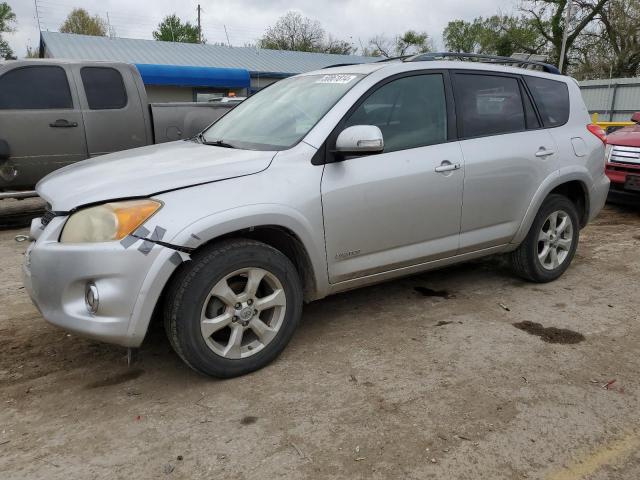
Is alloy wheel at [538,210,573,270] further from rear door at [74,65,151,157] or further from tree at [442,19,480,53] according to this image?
tree at [442,19,480,53]

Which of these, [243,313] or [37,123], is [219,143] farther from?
[37,123]

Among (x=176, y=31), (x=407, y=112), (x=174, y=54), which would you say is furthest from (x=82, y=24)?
(x=407, y=112)

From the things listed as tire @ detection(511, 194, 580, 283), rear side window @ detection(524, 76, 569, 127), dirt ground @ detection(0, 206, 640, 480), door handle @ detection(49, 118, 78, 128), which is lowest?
dirt ground @ detection(0, 206, 640, 480)

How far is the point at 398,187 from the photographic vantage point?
3.48 metres

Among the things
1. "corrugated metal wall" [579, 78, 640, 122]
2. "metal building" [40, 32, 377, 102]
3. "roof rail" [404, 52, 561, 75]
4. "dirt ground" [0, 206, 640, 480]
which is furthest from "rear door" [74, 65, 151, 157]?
"corrugated metal wall" [579, 78, 640, 122]

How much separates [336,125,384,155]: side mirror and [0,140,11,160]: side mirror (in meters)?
5.03

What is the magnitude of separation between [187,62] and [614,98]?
17356mm

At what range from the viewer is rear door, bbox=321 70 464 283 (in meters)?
3.31

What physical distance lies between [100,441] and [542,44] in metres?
46.0

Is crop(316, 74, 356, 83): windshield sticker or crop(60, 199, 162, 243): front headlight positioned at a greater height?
crop(316, 74, 356, 83): windshield sticker

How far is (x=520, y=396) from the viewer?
2895 millimetres

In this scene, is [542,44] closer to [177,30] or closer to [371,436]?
[177,30]

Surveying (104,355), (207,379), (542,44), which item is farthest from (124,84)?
(542,44)

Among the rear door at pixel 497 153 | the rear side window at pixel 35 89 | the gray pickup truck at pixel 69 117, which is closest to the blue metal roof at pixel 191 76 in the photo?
the gray pickup truck at pixel 69 117
